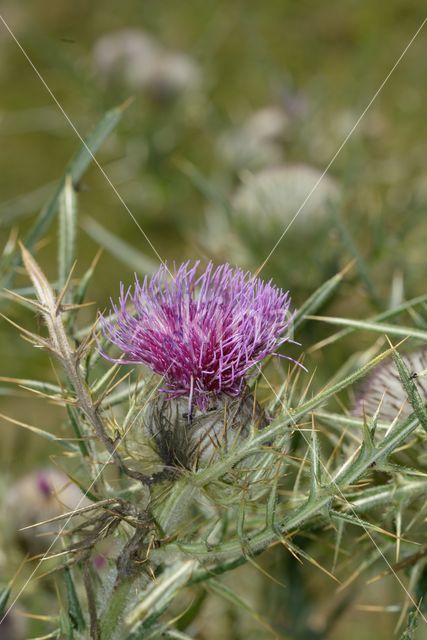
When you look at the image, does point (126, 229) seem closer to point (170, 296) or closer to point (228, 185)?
point (228, 185)

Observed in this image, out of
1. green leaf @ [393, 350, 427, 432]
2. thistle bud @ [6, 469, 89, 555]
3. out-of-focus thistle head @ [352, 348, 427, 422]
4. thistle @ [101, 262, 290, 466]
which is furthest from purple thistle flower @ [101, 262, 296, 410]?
thistle bud @ [6, 469, 89, 555]

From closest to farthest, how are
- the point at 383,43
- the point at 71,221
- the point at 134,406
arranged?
the point at 134,406
the point at 71,221
the point at 383,43

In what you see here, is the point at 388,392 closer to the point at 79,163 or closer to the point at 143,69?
the point at 79,163

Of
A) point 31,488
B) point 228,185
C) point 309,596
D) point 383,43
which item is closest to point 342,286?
point 309,596

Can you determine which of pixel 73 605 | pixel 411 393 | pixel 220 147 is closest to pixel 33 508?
pixel 73 605

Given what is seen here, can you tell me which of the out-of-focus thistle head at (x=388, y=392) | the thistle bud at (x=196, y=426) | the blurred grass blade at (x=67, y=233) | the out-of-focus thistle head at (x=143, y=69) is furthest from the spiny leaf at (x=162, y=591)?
the out-of-focus thistle head at (x=143, y=69)

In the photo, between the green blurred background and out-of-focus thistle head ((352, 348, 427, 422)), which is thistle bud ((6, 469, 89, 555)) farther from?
out-of-focus thistle head ((352, 348, 427, 422))
